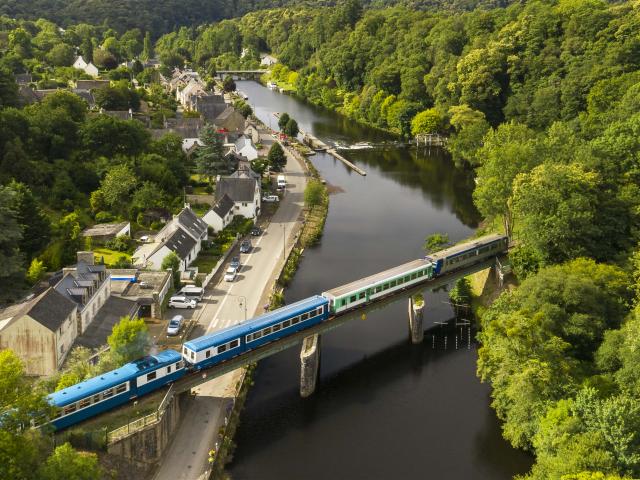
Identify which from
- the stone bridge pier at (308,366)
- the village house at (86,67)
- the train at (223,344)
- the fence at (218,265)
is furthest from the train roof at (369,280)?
the village house at (86,67)

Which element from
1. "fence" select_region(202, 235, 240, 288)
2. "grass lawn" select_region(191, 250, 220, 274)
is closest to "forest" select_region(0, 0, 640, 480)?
"grass lawn" select_region(191, 250, 220, 274)

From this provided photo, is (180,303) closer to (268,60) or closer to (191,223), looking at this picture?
(191,223)

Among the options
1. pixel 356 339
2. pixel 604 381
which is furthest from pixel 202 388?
pixel 604 381

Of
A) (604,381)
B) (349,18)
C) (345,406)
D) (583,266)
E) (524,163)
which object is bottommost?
A: (345,406)

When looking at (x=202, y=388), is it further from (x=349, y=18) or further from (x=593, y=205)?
(x=349, y=18)

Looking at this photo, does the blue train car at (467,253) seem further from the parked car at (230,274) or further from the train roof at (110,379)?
the train roof at (110,379)

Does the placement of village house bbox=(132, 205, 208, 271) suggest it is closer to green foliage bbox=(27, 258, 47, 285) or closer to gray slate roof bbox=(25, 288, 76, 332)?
green foliage bbox=(27, 258, 47, 285)
